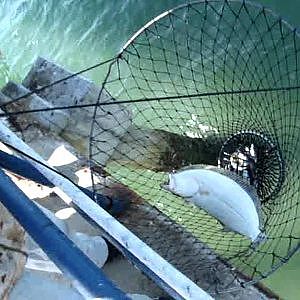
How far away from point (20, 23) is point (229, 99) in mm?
2773

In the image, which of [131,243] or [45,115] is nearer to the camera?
[131,243]

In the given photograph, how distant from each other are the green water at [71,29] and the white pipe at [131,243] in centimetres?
363

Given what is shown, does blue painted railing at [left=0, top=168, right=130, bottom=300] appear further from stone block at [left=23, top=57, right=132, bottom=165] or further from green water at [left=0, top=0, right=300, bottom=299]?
green water at [left=0, top=0, right=300, bottom=299]

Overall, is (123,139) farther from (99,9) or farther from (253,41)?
(99,9)

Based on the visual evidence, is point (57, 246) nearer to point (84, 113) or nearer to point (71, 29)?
point (84, 113)

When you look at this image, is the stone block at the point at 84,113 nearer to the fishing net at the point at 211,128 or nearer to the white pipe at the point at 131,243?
the fishing net at the point at 211,128

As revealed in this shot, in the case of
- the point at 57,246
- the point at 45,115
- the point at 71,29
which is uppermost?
the point at 71,29

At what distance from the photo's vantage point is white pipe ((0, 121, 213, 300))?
7.39 feet

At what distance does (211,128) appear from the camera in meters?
5.14

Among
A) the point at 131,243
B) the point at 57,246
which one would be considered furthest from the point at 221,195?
the point at 57,246

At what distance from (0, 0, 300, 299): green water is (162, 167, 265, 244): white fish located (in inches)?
109

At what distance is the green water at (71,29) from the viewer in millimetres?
6828

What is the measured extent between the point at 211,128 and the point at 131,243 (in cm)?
274

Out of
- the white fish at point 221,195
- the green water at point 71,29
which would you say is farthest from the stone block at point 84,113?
the green water at point 71,29
